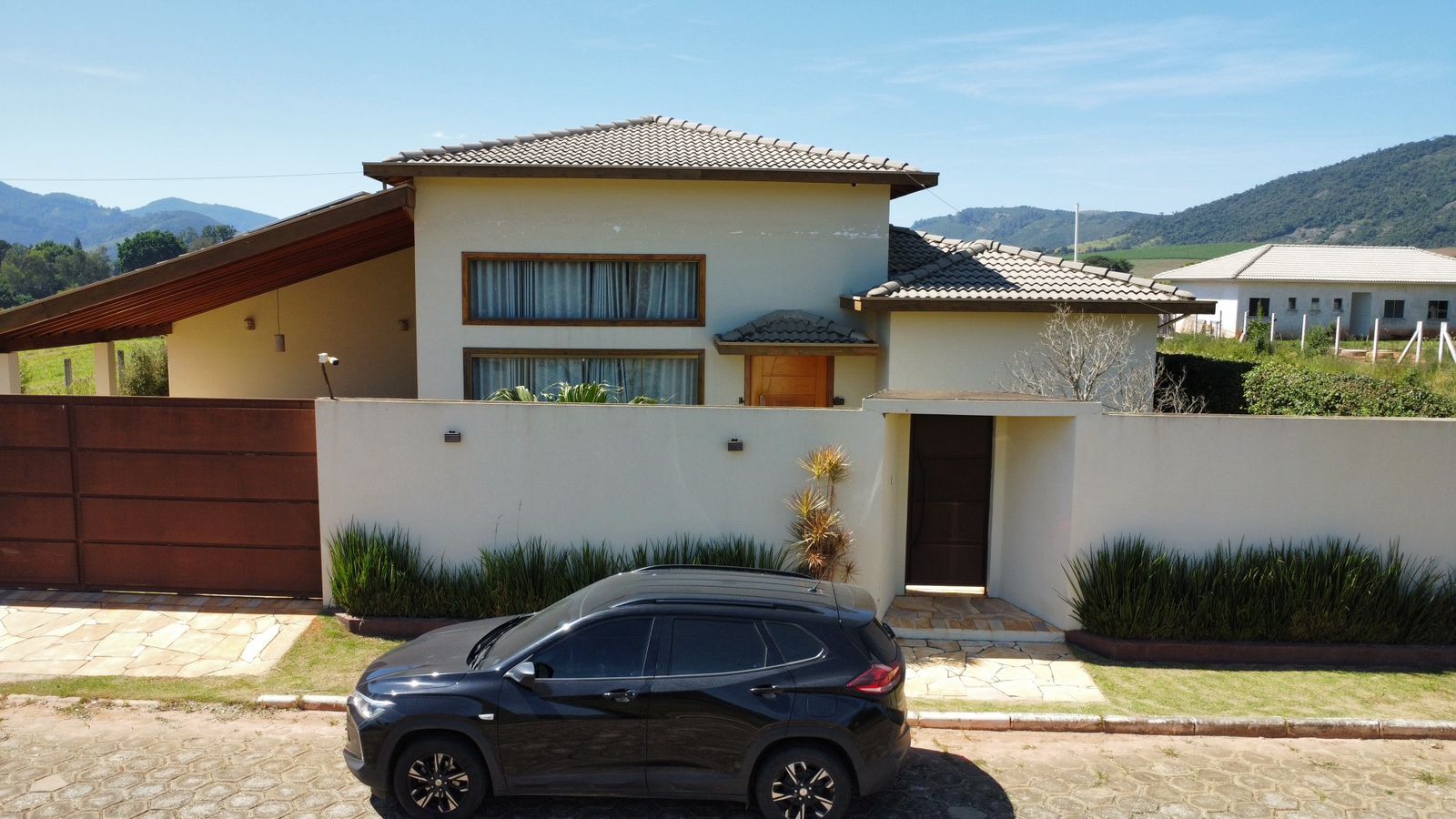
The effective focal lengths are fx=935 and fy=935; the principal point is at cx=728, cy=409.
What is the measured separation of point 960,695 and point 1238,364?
1094 cm

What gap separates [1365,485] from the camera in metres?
9.53

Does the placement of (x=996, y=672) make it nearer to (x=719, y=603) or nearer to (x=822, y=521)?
(x=822, y=521)

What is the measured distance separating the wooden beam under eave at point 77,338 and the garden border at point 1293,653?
14317 mm

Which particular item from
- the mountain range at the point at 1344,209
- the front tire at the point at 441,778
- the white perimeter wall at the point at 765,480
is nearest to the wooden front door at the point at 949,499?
the white perimeter wall at the point at 765,480

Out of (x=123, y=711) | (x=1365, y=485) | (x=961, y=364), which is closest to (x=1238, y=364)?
(x=961, y=364)

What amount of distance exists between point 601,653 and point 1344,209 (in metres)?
141

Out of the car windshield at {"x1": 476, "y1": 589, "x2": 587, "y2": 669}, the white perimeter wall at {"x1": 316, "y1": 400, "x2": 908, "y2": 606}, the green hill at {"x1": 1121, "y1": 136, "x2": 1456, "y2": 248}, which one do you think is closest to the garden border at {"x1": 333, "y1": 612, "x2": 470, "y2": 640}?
the white perimeter wall at {"x1": 316, "y1": 400, "x2": 908, "y2": 606}

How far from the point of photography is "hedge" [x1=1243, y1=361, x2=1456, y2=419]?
476 inches

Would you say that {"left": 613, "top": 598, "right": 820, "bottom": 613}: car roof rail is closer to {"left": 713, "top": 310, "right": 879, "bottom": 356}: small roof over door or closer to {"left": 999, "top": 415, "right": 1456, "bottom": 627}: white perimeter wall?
{"left": 999, "top": 415, "right": 1456, "bottom": 627}: white perimeter wall

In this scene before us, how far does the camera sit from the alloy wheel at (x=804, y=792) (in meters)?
6.07

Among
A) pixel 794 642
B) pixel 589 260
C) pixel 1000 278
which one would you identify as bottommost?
pixel 794 642

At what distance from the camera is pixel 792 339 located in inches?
529

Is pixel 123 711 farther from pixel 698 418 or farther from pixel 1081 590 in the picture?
pixel 1081 590

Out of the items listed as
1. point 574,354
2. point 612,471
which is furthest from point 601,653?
point 574,354
